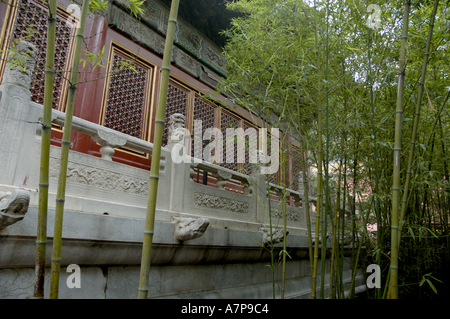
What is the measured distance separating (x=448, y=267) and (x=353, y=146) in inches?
47.5

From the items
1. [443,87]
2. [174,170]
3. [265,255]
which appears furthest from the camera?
[265,255]

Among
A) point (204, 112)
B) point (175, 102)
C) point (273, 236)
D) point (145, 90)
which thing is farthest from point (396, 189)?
point (204, 112)

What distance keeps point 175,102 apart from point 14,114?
2.85 meters

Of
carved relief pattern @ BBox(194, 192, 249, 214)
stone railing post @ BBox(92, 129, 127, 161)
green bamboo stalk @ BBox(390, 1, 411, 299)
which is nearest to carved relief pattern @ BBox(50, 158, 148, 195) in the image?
stone railing post @ BBox(92, 129, 127, 161)

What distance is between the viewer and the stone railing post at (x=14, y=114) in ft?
6.53

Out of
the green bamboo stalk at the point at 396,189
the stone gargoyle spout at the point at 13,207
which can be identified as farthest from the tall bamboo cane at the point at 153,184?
the green bamboo stalk at the point at 396,189

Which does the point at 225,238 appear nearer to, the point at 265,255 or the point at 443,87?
the point at 265,255

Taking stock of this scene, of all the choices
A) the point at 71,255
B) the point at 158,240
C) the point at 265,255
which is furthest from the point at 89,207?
the point at 265,255

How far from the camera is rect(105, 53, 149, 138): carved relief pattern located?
13.4ft

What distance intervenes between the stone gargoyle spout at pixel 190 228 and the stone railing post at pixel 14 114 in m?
1.22

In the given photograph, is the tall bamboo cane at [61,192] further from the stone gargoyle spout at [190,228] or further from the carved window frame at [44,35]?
the carved window frame at [44,35]

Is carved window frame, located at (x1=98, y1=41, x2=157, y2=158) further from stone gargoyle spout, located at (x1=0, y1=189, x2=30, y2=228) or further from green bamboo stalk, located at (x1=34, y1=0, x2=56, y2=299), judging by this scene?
green bamboo stalk, located at (x1=34, y1=0, x2=56, y2=299)
